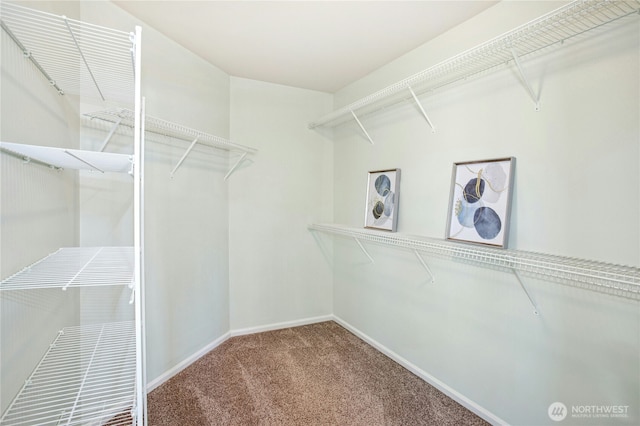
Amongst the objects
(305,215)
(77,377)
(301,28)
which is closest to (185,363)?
(77,377)

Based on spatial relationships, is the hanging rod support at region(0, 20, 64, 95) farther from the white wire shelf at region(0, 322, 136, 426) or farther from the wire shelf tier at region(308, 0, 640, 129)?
the wire shelf tier at region(308, 0, 640, 129)

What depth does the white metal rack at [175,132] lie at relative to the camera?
1.59 meters

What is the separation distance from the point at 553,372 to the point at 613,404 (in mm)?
Result: 218

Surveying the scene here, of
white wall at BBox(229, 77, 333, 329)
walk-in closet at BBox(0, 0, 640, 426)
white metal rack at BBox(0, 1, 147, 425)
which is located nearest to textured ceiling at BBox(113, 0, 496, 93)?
walk-in closet at BBox(0, 0, 640, 426)

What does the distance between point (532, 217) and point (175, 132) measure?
2288mm

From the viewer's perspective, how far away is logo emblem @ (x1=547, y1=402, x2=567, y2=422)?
55.0 inches

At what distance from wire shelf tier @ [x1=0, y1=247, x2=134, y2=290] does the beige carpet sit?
1.05 metres

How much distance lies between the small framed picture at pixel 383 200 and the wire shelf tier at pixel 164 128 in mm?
1122

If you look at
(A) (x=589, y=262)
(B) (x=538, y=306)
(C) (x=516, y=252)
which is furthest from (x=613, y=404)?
(C) (x=516, y=252)

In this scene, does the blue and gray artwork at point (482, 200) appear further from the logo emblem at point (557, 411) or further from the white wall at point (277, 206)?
the white wall at point (277, 206)

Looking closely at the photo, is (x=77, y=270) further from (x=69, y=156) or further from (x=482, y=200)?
(x=482, y=200)

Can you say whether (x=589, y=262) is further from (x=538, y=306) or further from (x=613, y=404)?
(x=613, y=404)

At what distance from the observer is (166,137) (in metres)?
2.14

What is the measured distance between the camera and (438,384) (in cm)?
201
